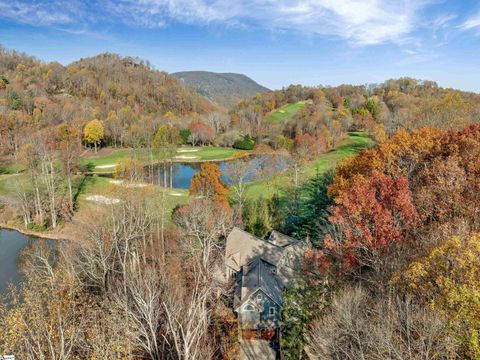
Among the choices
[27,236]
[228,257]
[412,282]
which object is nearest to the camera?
[412,282]

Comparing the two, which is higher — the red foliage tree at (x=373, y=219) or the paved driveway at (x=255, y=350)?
the red foliage tree at (x=373, y=219)

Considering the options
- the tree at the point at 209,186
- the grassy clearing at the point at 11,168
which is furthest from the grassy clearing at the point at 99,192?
the grassy clearing at the point at 11,168

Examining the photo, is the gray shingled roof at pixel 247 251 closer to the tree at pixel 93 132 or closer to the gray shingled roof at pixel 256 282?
the gray shingled roof at pixel 256 282

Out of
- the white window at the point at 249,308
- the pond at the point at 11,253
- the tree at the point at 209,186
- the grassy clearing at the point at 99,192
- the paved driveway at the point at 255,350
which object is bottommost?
the paved driveway at the point at 255,350

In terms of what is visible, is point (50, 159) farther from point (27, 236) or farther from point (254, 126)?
point (254, 126)

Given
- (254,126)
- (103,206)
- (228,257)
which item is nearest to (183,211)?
(228,257)

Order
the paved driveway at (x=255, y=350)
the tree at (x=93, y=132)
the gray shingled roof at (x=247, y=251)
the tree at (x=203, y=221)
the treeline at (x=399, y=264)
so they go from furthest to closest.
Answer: the tree at (x=93, y=132), the tree at (x=203, y=221), the gray shingled roof at (x=247, y=251), the paved driveway at (x=255, y=350), the treeline at (x=399, y=264)
